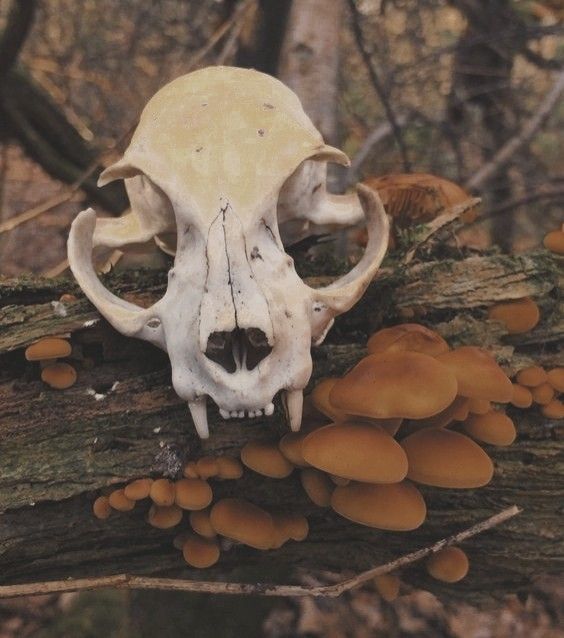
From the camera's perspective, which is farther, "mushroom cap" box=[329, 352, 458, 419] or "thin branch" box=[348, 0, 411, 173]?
"thin branch" box=[348, 0, 411, 173]

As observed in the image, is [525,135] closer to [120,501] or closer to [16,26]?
[16,26]

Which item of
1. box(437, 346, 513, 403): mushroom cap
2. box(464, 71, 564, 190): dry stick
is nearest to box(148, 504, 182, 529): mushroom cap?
box(437, 346, 513, 403): mushroom cap

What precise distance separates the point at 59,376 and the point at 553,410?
1.78 m

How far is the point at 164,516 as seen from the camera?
1.94 metres

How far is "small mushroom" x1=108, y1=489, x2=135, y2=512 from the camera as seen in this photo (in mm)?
1876

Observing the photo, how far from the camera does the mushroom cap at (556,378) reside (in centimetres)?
215

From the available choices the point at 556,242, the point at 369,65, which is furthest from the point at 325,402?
the point at 369,65

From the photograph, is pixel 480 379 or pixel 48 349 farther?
pixel 48 349

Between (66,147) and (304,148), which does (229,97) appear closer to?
(304,148)

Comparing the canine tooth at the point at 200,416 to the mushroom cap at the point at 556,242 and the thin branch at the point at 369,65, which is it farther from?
the thin branch at the point at 369,65

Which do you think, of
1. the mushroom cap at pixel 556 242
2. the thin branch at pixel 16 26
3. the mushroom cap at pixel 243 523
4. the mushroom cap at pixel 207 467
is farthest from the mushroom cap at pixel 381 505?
the thin branch at pixel 16 26

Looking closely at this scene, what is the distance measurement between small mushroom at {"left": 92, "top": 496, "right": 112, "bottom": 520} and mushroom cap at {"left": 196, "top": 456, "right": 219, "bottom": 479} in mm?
324

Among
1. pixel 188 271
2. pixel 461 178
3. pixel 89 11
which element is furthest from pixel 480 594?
pixel 89 11

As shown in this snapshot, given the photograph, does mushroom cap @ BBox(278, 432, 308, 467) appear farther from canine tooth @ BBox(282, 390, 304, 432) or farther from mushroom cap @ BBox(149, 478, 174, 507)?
mushroom cap @ BBox(149, 478, 174, 507)
